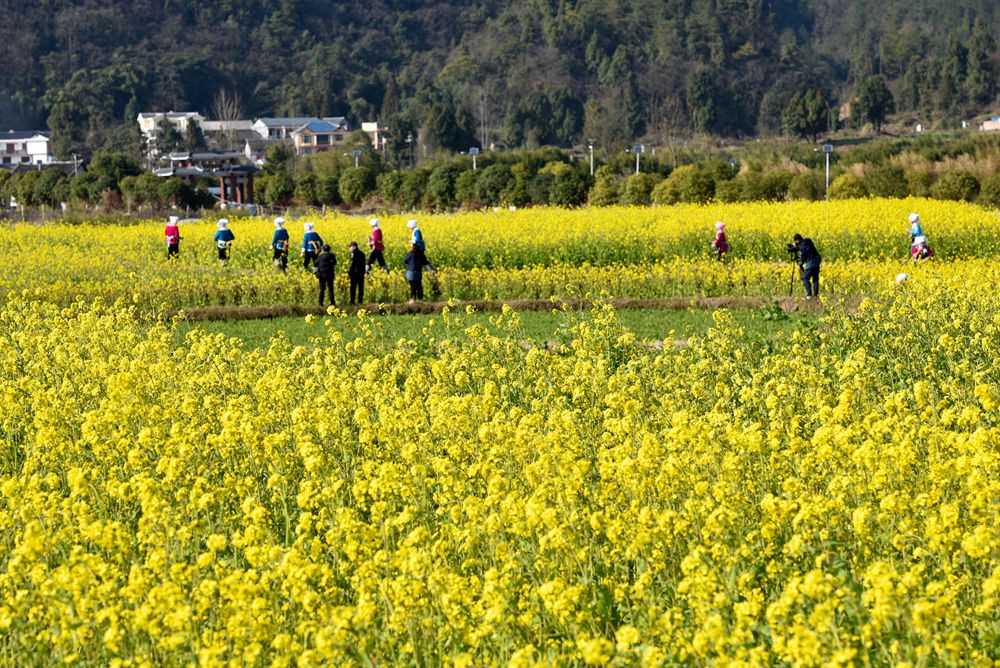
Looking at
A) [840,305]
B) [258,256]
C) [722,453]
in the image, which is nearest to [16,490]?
[722,453]

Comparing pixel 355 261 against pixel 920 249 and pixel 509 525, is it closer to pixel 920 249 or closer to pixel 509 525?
pixel 920 249

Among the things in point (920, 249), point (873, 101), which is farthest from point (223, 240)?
point (873, 101)

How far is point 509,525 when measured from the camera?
6484 millimetres

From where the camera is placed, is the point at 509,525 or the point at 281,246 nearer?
the point at 509,525

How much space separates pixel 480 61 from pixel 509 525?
141 metres

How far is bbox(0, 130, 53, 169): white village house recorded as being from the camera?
12100 cm

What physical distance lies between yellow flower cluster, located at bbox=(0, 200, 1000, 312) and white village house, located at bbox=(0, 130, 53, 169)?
92.2 meters

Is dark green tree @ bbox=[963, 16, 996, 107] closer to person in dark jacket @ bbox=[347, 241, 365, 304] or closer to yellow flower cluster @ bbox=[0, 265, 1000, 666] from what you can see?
person in dark jacket @ bbox=[347, 241, 365, 304]

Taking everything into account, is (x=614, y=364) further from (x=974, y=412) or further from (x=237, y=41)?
(x=237, y=41)

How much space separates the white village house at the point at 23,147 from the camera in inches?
4764

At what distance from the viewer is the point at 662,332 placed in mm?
17234

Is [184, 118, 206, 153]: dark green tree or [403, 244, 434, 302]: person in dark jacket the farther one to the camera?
[184, 118, 206, 153]: dark green tree

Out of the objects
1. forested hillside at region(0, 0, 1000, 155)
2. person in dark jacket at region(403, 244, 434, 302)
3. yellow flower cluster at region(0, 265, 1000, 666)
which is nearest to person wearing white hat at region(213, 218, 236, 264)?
person in dark jacket at region(403, 244, 434, 302)

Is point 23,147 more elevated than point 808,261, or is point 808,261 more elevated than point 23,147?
point 23,147
